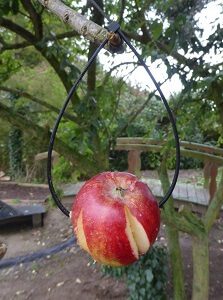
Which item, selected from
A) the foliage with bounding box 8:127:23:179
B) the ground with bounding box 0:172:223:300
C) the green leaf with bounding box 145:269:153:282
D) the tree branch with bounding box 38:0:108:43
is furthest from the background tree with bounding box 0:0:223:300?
the foliage with bounding box 8:127:23:179

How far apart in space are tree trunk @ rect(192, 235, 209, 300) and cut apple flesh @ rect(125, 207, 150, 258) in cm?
181

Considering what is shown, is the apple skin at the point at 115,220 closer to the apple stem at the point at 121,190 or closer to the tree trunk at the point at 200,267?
the apple stem at the point at 121,190

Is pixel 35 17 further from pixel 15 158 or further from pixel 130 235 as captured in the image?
pixel 15 158

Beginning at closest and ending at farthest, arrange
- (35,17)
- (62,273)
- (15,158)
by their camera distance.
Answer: (35,17) → (62,273) → (15,158)

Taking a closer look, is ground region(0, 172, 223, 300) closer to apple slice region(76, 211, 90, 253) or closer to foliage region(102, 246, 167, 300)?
foliage region(102, 246, 167, 300)

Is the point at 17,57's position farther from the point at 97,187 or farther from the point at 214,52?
the point at 97,187

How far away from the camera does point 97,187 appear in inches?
28.1

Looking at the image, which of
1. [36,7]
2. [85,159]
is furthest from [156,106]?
[36,7]

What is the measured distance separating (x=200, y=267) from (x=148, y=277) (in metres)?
0.49

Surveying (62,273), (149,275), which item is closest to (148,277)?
(149,275)

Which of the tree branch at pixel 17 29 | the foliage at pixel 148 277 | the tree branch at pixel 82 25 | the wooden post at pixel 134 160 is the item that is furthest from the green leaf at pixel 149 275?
the tree branch at pixel 82 25

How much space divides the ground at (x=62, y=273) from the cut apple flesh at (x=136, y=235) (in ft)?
8.45

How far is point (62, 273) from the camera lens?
3617 millimetres

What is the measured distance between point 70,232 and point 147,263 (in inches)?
75.8
